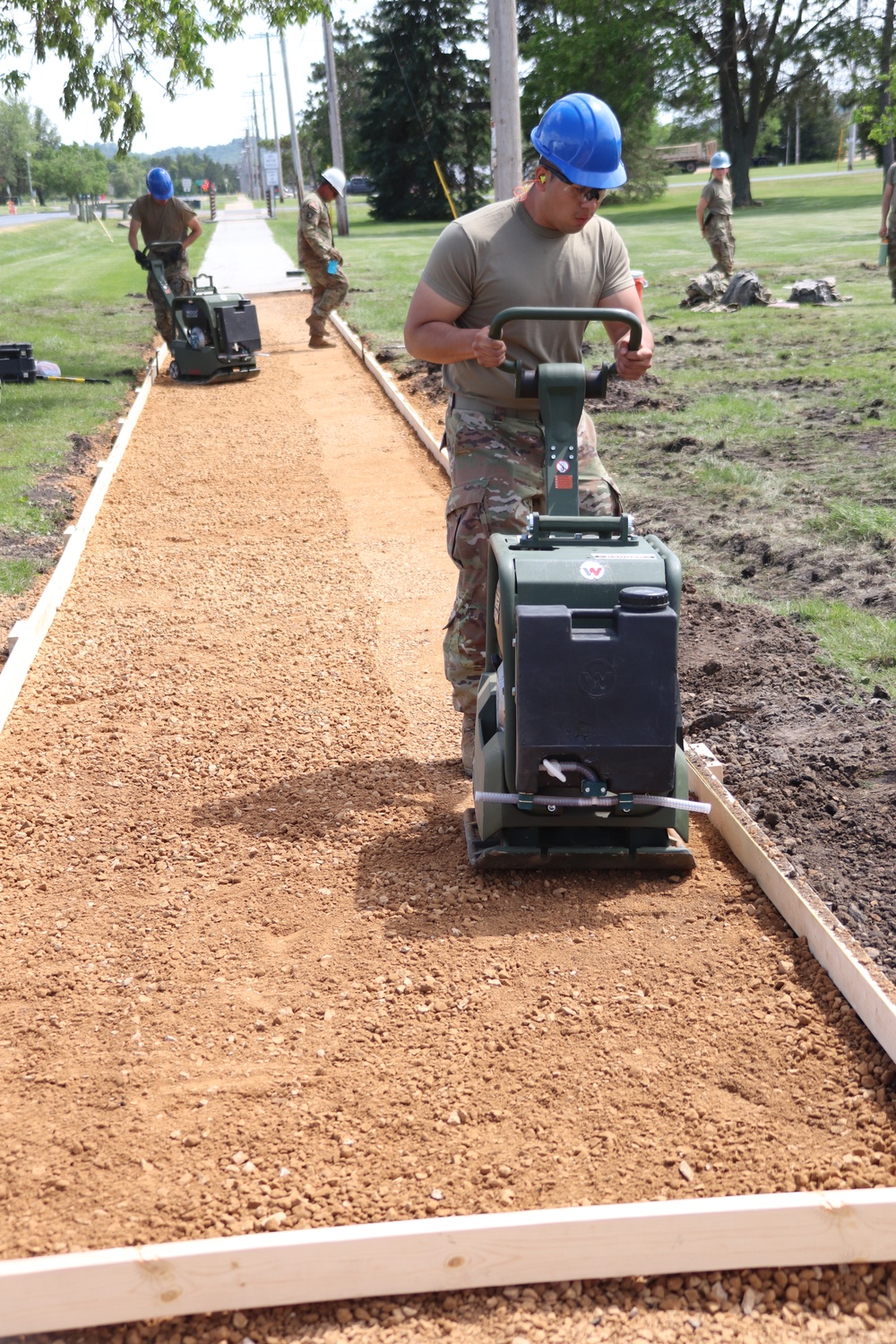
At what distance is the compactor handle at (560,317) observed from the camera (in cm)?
365

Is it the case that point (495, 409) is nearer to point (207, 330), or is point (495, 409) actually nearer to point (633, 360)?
point (633, 360)

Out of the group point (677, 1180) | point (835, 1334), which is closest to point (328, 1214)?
point (677, 1180)

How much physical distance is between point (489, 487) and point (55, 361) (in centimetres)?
1345

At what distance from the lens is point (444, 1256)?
8.20ft

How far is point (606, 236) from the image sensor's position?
4.21 m

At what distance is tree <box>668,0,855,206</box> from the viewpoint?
47.2m

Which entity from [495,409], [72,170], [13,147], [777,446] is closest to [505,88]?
[777,446]

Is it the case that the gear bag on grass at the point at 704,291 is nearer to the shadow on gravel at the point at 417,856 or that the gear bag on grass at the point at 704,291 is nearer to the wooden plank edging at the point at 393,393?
the wooden plank edging at the point at 393,393

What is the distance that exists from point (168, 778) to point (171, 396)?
1014cm

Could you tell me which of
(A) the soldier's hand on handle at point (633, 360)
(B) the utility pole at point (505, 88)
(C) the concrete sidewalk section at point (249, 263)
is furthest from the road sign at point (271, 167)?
(A) the soldier's hand on handle at point (633, 360)

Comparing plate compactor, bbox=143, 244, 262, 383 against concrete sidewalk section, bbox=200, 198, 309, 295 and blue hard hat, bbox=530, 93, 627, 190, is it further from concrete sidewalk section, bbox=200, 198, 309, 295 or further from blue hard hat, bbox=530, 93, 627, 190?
blue hard hat, bbox=530, 93, 627, 190

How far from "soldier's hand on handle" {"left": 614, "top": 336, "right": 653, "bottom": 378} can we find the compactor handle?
0.08 ft

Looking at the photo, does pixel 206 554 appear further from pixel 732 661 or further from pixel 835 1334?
pixel 835 1334

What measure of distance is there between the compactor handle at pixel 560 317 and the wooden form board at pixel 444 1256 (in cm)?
238
